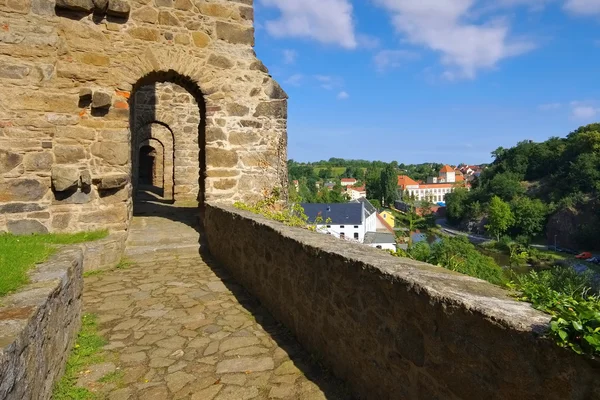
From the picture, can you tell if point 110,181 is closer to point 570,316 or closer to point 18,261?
point 18,261

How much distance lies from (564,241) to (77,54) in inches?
2484

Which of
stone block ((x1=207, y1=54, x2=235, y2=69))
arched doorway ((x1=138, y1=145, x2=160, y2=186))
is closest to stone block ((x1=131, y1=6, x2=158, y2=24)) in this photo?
stone block ((x1=207, y1=54, x2=235, y2=69))

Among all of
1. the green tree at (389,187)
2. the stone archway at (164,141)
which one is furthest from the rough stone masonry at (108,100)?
the green tree at (389,187)

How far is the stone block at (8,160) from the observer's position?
5336mm

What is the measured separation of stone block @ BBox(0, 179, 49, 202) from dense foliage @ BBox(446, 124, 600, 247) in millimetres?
52819

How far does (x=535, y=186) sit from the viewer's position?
71.1 metres

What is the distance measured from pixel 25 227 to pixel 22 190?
510 mm

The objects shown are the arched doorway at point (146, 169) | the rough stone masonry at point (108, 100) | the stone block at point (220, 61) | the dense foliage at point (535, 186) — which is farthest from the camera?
the dense foliage at point (535, 186)

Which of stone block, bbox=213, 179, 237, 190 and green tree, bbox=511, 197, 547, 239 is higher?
stone block, bbox=213, 179, 237, 190

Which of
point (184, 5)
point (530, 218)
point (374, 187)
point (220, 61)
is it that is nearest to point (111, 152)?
point (220, 61)

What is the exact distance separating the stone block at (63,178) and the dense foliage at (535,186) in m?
52.5

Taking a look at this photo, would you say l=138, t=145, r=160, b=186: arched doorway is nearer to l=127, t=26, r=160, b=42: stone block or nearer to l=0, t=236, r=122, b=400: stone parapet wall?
l=127, t=26, r=160, b=42: stone block

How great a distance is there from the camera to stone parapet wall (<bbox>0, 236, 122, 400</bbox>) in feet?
5.57

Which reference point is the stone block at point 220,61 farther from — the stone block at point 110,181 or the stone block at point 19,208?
the stone block at point 19,208
